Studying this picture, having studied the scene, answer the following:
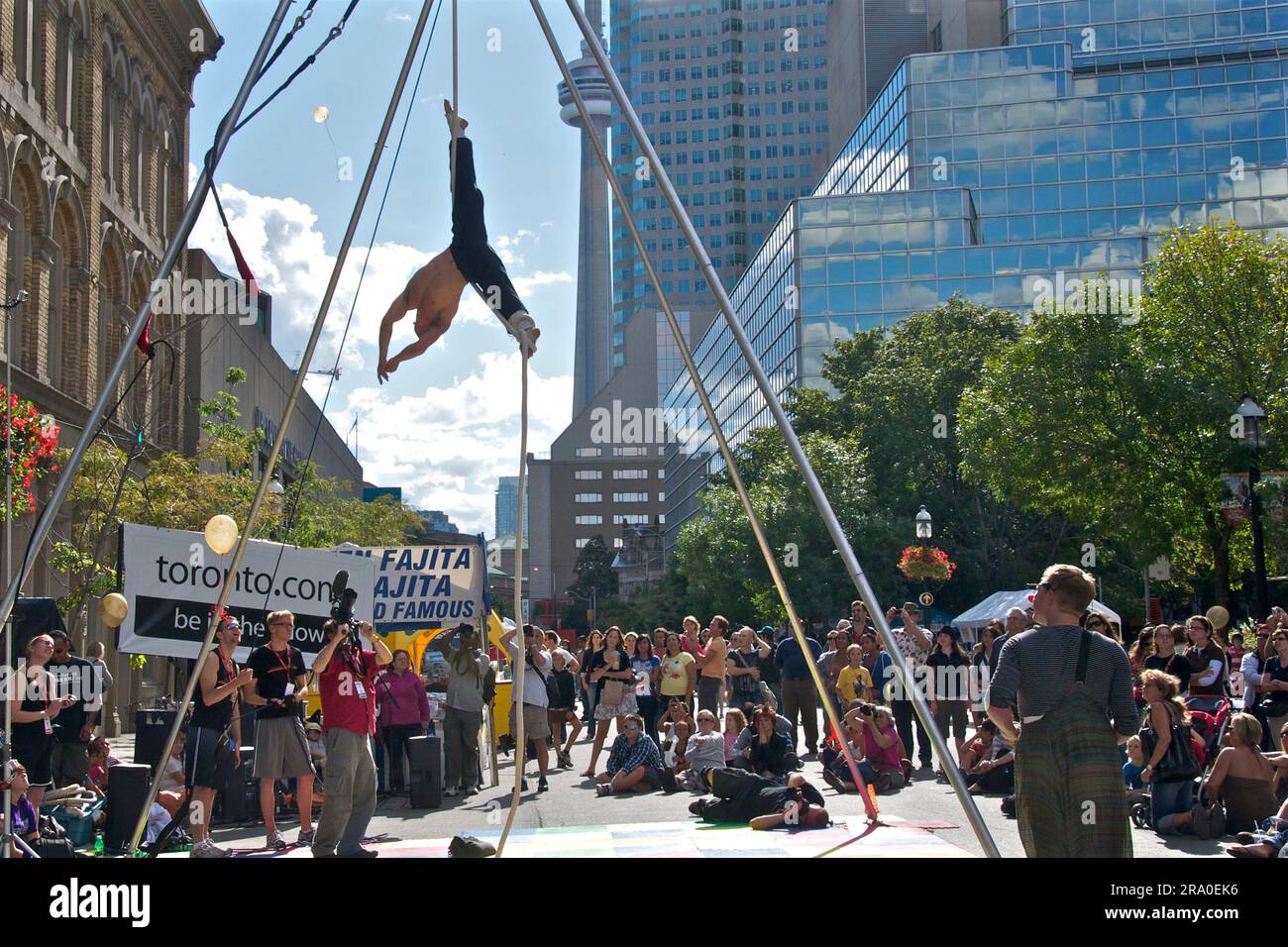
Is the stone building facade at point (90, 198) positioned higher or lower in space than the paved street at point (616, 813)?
higher

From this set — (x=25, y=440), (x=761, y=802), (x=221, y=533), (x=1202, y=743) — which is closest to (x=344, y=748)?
(x=221, y=533)

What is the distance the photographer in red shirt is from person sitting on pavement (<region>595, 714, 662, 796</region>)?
5739mm

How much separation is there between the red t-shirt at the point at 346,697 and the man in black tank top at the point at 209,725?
3.23 feet

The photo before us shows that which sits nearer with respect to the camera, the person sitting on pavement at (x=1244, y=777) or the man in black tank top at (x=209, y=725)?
the man in black tank top at (x=209, y=725)

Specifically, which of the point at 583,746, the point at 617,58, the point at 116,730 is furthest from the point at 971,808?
the point at 617,58

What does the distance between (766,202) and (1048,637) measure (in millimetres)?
153830

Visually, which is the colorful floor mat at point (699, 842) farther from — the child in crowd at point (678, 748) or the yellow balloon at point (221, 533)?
the child in crowd at point (678, 748)

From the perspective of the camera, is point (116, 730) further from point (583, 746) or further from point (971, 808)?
point (971, 808)

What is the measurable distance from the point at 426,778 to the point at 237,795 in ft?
6.15

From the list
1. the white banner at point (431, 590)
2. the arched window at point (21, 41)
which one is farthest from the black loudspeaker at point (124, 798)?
the arched window at point (21, 41)

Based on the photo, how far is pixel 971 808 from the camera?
6.94 meters

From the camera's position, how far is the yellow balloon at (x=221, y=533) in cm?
1182

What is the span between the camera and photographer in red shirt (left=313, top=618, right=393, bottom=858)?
9.11 meters

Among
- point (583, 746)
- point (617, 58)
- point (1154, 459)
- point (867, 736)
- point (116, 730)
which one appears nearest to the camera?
point (867, 736)
